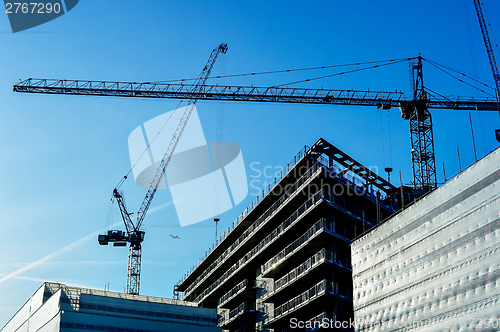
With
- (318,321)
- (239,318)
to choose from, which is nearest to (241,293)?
(239,318)

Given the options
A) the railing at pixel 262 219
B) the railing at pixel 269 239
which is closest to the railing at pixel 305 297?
the railing at pixel 269 239

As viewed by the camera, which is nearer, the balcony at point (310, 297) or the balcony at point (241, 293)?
the balcony at point (310, 297)

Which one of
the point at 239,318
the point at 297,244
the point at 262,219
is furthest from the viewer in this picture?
the point at 239,318

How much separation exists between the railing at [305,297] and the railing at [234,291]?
880cm

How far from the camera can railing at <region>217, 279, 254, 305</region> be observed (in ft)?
257

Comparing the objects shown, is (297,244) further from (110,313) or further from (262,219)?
(110,313)

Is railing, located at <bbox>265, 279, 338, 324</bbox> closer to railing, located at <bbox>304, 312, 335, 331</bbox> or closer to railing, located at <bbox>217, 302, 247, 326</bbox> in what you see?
railing, located at <bbox>304, 312, 335, 331</bbox>

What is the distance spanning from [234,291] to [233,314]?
304 centimetres

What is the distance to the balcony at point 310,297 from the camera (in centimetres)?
6112

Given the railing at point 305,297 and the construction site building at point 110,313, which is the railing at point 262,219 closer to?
the construction site building at point 110,313

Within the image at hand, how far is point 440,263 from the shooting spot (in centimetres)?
4350

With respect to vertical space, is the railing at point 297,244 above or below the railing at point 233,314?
above

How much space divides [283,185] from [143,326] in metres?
29.5

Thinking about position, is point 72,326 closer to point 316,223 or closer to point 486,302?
point 316,223
